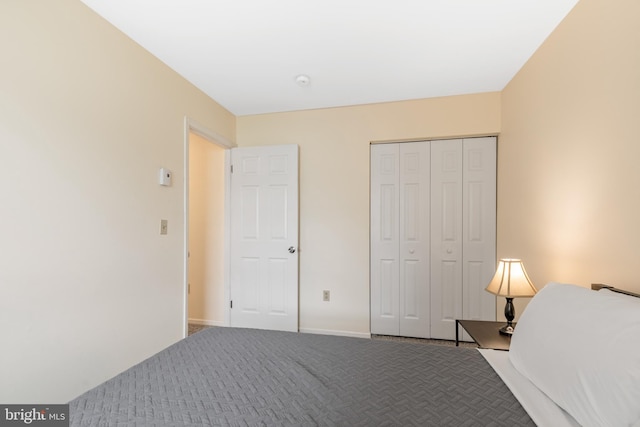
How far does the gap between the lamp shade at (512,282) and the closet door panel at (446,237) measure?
103 centimetres

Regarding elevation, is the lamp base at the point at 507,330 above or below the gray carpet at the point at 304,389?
below

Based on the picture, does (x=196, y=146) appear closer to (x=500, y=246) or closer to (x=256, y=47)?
(x=256, y=47)

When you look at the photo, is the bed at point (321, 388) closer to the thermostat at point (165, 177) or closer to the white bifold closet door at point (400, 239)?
the thermostat at point (165, 177)

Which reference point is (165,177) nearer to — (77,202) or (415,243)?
(77,202)

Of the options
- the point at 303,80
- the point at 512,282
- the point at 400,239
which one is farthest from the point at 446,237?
the point at 303,80

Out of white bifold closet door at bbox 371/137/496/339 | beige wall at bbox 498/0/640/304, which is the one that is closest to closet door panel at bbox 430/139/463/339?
white bifold closet door at bbox 371/137/496/339

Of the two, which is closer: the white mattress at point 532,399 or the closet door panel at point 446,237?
the white mattress at point 532,399

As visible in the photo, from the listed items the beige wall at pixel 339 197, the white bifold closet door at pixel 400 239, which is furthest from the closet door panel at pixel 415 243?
the beige wall at pixel 339 197

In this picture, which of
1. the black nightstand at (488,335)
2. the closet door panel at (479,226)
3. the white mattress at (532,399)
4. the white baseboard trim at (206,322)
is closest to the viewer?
the white mattress at (532,399)

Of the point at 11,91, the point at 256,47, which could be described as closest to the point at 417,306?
the point at 256,47

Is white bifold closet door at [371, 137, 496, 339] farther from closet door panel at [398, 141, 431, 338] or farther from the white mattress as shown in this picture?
the white mattress

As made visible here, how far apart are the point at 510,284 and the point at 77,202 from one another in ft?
8.41

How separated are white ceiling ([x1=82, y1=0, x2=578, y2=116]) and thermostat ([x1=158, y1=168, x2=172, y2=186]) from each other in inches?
32.9

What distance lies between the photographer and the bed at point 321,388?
89 cm
